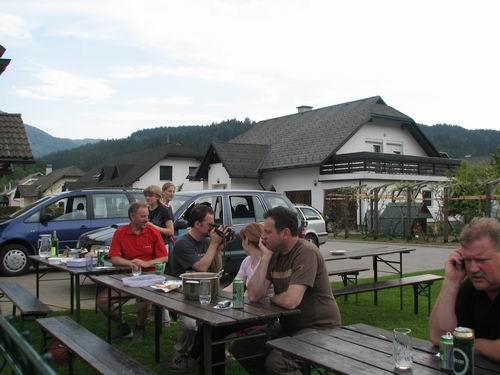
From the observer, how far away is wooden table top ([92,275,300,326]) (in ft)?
12.4

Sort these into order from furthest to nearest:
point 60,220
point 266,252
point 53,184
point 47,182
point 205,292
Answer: point 47,182 < point 53,184 < point 60,220 < point 205,292 < point 266,252

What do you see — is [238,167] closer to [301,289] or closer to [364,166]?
[364,166]

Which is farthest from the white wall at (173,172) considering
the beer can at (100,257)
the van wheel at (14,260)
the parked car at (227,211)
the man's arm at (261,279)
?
the man's arm at (261,279)

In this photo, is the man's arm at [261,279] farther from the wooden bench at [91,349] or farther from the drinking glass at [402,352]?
the drinking glass at [402,352]

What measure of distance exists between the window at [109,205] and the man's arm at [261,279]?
340 inches

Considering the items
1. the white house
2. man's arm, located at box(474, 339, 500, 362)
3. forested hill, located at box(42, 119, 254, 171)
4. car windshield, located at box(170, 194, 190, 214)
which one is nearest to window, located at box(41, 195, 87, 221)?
car windshield, located at box(170, 194, 190, 214)

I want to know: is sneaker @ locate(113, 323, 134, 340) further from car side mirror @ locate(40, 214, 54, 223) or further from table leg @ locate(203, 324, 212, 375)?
car side mirror @ locate(40, 214, 54, 223)

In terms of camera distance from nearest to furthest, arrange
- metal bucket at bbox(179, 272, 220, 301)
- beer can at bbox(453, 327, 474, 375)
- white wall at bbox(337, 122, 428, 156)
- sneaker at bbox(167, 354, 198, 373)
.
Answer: beer can at bbox(453, 327, 474, 375) → metal bucket at bbox(179, 272, 220, 301) → sneaker at bbox(167, 354, 198, 373) → white wall at bbox(337, 122, 428, 156)

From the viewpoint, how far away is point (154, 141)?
290 ft

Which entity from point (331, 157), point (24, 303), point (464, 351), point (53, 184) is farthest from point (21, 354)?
point (53, 184)

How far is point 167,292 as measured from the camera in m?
4.92

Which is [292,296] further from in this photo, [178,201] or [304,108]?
[304,108]

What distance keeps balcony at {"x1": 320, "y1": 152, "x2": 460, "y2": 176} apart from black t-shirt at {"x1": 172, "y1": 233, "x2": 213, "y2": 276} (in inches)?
900

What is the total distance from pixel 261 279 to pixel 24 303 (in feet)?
10.7
